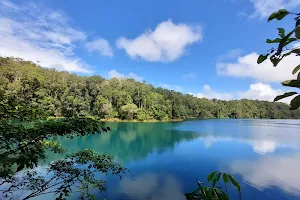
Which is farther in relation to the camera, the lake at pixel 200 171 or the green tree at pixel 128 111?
the green tree at pixel 128 111

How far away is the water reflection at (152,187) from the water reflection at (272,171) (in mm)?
3159

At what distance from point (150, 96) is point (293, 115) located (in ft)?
207

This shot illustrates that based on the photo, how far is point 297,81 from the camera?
58 centimetres

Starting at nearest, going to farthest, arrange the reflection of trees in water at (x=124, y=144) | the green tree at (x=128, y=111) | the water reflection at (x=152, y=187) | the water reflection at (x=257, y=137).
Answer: the water reflection at (x=152, y=187) → the reflection of trees in water at (x=124, y=144) → the water reflection at (x=257, y=137) → the green tree at (x=128, y=111)

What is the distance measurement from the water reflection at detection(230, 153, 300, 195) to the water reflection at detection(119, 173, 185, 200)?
316 cm

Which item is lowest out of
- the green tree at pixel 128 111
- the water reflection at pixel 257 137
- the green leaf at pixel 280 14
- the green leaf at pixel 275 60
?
the water reflection at pixel 257 137

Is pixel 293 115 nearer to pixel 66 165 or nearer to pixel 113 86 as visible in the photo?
pixel 113 86

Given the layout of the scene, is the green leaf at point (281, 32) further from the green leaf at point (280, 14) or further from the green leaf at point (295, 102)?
the green leaf at point (295, 102)

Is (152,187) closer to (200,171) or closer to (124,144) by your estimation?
(200,171)

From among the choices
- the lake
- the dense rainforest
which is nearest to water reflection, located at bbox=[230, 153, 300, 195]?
the lake

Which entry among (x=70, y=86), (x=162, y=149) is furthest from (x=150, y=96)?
(x=162, y=149)

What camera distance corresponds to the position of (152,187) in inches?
284

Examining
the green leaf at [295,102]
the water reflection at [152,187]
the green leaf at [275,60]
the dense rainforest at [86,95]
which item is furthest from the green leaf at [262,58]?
the dense rainforest at [86,95]

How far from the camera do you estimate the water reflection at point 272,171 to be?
7.95m
